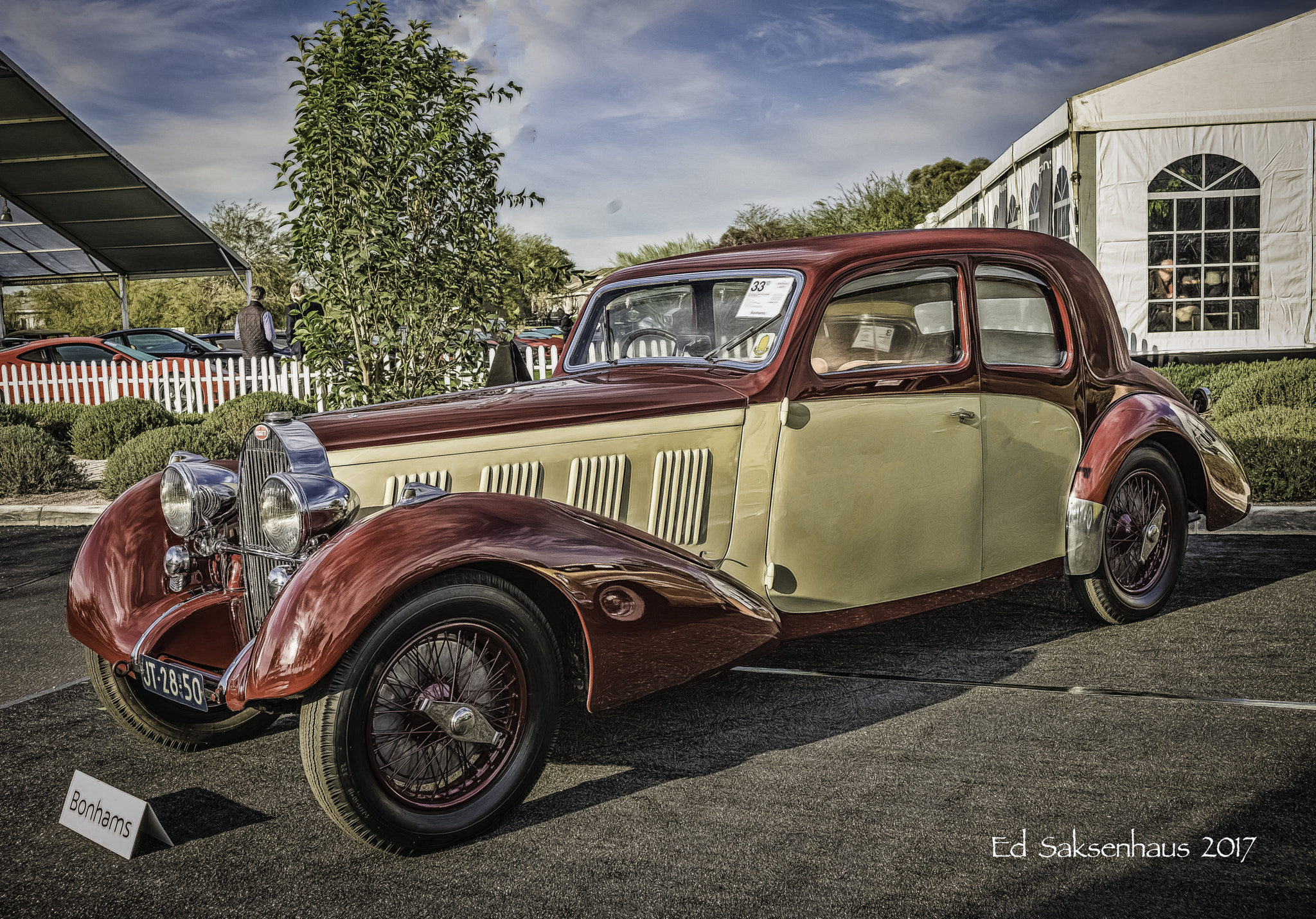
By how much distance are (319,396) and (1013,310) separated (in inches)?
217

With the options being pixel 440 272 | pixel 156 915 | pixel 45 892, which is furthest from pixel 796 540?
pixel 440 272

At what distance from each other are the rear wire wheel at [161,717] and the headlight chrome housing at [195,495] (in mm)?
509

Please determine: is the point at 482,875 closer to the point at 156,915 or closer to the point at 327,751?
the point at 327,751

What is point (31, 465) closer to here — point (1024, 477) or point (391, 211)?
point (391, 211)

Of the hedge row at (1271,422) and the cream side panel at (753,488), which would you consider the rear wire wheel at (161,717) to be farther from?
the hedge row at (1271,422)

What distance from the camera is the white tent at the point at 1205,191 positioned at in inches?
478

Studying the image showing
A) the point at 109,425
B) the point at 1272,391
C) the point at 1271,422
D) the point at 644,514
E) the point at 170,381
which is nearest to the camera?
the point at 644,514

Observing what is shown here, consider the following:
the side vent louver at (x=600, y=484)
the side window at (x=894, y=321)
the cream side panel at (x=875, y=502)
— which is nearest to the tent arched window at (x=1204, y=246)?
the side window at (x=894, y=321)

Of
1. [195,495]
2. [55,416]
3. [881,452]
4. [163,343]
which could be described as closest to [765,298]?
[881,452]

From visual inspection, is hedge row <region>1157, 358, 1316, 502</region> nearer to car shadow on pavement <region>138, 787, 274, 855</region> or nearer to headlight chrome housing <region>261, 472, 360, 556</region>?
headlight chrome housing <region>261, 472, 360, 556</region>

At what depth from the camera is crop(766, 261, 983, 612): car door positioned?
139 inches

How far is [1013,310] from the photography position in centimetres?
429

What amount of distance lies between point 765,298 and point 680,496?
34.3 inches

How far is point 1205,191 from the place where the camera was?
494 inches
